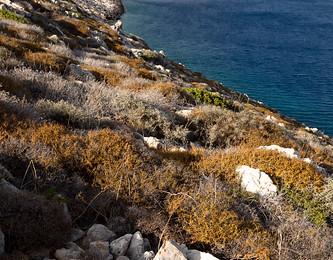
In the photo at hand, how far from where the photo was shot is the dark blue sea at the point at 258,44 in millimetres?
39125

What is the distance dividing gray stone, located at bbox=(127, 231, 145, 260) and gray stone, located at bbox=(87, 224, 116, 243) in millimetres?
303

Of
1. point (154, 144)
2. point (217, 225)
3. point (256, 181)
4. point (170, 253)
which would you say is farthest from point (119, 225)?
point (154, 144)

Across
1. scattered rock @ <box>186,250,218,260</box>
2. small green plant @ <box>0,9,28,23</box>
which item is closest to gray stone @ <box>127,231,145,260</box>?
scattered rock @ <box>186,250,218,260</box>

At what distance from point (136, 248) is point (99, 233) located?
501 millimetres

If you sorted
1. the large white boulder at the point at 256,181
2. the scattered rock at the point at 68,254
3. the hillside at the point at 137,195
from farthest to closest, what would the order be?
the large white boulder at the point at 256,181, the hillside at the point at 137,195, the scattered rock at the point at 68,254

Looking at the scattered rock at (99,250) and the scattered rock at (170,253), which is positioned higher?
the scattered rock at (170,253)

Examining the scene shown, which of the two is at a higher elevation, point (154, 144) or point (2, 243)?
point (2, 243)

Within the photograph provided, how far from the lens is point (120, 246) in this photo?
174 inches

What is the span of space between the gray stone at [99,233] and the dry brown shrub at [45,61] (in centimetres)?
873

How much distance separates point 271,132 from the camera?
41.2 ft

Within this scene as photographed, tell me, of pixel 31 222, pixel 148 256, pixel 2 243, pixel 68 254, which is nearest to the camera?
pixel 2 243

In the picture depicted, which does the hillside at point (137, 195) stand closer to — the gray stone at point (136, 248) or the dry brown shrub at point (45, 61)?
the gray stone at point (136, 248)

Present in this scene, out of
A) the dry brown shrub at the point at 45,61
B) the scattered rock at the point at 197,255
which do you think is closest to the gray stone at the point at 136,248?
the scattered rock at the point at 197,255

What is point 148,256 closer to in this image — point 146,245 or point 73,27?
point 146,245
